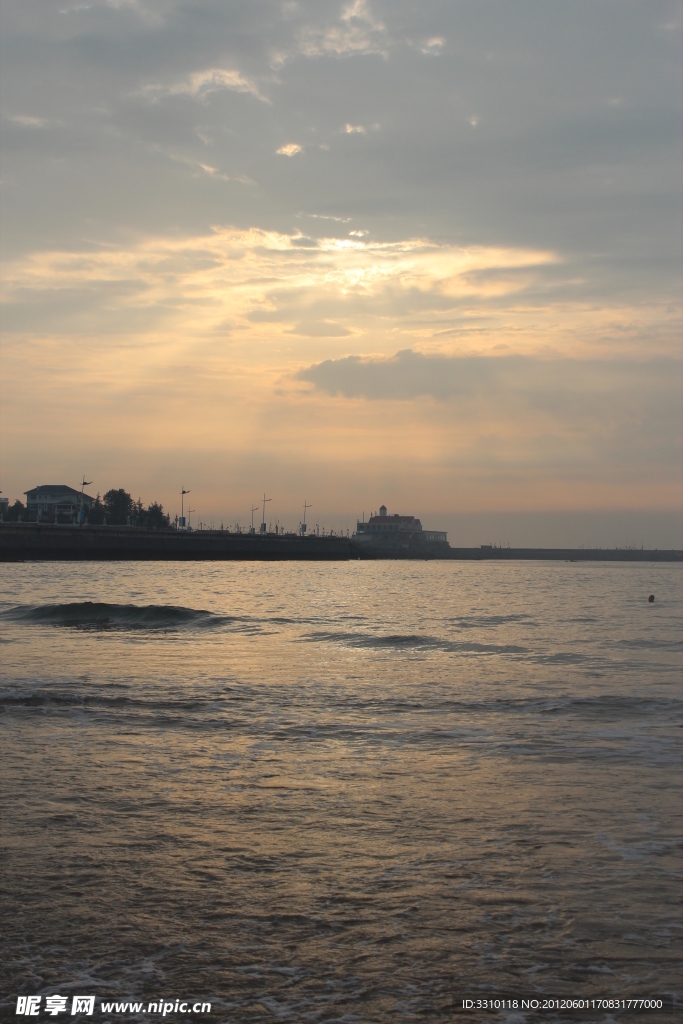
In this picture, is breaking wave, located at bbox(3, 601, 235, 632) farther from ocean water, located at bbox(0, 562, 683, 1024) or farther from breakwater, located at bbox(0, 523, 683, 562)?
breakwater, located at bbox(0, 523, 683, 562)

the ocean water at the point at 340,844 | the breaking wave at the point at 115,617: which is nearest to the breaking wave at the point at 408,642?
the breaking wave at the point at 115,617

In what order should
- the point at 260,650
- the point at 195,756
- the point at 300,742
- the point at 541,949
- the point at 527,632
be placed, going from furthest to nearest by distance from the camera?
the point at 527,632 < the point at 260,650 < the point at 300,742 < the point at 195,756 < the point at 541,949

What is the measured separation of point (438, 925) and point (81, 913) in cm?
280

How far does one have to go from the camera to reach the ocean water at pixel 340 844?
5398mm

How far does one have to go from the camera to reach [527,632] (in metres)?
32.9

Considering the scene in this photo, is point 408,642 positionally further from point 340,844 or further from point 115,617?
point 340,844

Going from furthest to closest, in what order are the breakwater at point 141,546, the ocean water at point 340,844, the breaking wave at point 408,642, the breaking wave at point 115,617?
the breakwater at point 141,546
the breaking wave at point 115,617
the breaking wave at point 408,642
the ocean water at point 340,844

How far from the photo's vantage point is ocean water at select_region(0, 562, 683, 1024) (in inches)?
213

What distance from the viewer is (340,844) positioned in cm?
783

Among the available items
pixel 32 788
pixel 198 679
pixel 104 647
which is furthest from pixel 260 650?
pixel 32 788

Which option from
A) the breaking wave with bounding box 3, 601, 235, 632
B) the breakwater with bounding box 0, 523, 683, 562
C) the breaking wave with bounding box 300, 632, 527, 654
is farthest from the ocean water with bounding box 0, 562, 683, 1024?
the breakwater with bounding box 0, 523, 683, 562

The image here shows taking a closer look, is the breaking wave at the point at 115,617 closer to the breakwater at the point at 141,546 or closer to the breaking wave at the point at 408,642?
the breaking wave at the point at 408,642

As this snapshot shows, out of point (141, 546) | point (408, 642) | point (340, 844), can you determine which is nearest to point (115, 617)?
point (408, 642)

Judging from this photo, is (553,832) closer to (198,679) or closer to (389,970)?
(389,970)
